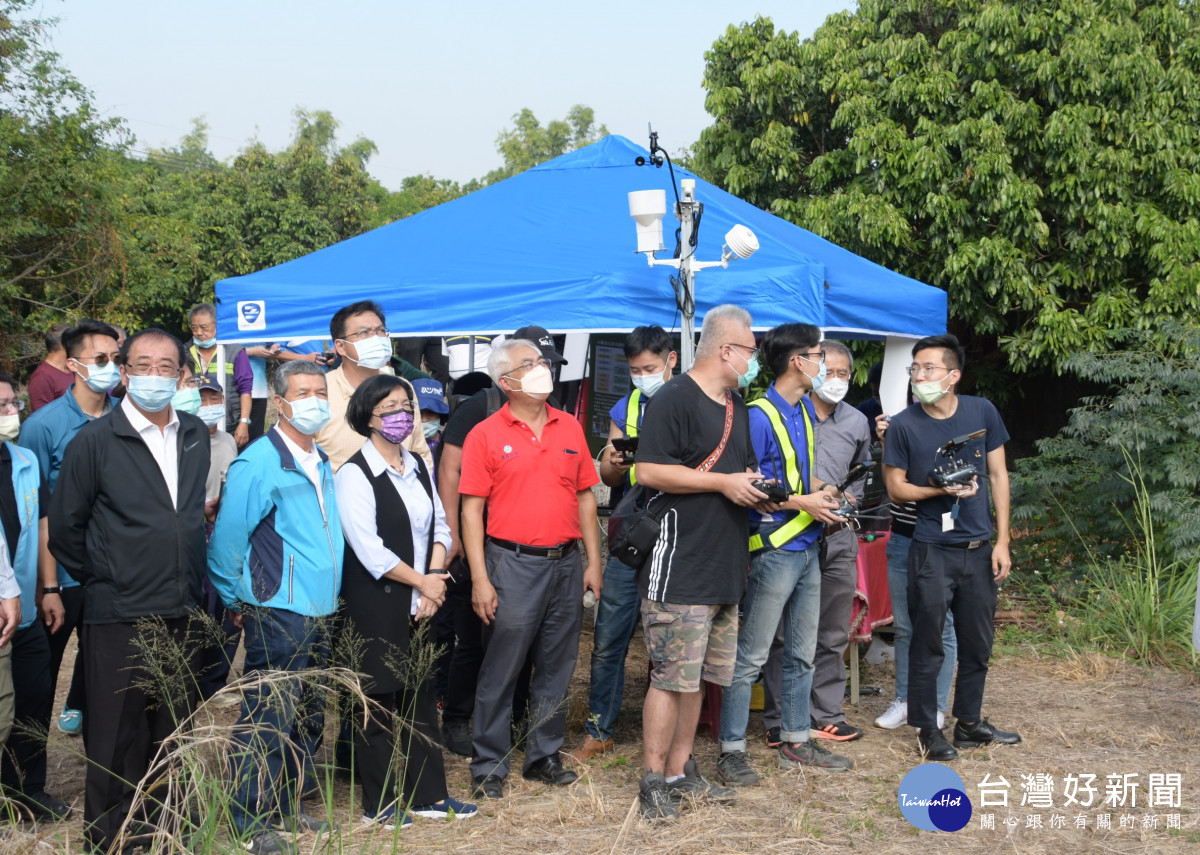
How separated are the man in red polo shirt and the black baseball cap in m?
0.31

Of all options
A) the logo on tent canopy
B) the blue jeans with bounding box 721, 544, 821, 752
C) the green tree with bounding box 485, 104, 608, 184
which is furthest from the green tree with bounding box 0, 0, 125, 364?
the green tree with bounding box 485, 104, 608, 184

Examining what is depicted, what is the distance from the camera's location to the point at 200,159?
7700cm

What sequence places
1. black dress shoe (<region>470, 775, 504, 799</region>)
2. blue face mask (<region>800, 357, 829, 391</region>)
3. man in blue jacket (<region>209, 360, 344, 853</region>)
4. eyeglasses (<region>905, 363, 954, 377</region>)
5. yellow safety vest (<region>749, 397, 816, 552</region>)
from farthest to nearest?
1. eyeglasses (<region>905, 363, 954, 377</region>)
2. blue face mask (<region>800, 357, 829, 391</region>)
3. yellow safety vest (<region>749, 397, 816, 552</region>)
4. black dress shoe (<region>470, 775, 504, 799</region>)
5. man in blue jacket (<region>209, 360, 344, 853</region>)

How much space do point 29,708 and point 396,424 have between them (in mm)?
1774

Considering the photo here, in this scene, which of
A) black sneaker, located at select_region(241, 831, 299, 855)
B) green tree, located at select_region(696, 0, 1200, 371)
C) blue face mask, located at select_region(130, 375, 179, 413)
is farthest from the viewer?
green tree, located at select_region(696, 0, 1200, 371)

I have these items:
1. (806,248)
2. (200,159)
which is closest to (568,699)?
(806,248)

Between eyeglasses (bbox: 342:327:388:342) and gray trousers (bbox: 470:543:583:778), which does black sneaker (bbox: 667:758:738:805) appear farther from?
eyeglasses (bbox: 342:327:388:342)

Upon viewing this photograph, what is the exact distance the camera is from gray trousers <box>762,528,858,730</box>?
199 inches

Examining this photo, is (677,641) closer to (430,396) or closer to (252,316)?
(430,396)

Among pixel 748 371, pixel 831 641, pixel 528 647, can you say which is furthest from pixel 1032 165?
pixel 528 647

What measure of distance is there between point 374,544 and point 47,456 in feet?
5.22

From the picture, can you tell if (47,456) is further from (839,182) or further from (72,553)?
(839,182)

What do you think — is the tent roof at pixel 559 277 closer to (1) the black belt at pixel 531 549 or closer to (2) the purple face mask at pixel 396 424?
(1) the black belt at pixel 531 549

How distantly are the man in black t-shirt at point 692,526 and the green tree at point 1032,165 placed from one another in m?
8.44
